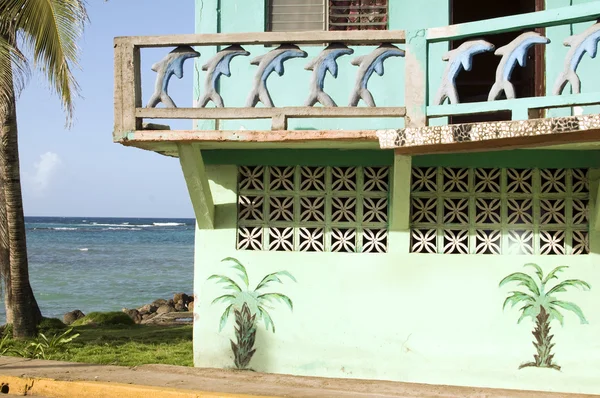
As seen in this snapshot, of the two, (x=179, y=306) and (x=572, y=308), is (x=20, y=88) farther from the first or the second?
(x=179, y=306)

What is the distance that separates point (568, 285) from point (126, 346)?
6223mm

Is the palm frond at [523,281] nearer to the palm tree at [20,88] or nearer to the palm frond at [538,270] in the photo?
the palm frond at [538,270]

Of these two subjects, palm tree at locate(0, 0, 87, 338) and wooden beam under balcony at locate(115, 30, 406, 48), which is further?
palm tree at locate(0, 0, 87, 338)

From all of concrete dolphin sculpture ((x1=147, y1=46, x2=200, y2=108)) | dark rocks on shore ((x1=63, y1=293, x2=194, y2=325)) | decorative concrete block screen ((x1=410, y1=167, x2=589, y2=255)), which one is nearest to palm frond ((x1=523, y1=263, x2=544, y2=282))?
decorative concrete block screen ((x1=410, y1=167, x2=589, y2=255))

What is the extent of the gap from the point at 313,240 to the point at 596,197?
9.02ft

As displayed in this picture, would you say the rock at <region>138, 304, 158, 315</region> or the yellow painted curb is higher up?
the yellow painted curb

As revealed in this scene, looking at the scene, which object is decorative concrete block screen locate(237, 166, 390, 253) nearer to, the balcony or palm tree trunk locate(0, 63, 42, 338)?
the balcony

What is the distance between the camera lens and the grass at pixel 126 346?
1003 cm

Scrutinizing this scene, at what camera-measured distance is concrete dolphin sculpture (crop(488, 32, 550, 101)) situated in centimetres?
650

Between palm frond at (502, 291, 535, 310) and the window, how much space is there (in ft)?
9.64

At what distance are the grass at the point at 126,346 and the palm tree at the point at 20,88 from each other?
2.46 ft

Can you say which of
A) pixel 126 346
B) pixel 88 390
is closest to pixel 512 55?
pixel 88 390

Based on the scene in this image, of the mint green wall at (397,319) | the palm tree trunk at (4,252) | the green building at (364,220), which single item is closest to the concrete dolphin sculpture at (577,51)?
the green building at (364,220)

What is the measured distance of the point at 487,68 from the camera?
1166 cm
